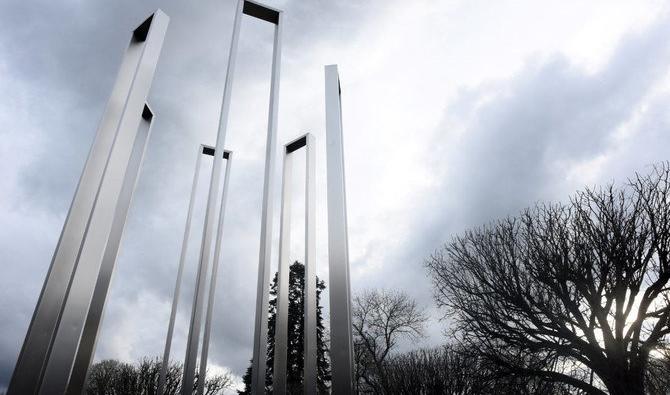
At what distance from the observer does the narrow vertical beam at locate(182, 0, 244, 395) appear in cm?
257

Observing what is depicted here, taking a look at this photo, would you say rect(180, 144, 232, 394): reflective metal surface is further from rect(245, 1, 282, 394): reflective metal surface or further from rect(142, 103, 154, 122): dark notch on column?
rect(245, 1, 282, 394): reflective metal surface

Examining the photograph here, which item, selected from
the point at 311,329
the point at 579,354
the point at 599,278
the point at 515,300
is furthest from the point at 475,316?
the point at 311,329

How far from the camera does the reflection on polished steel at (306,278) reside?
2.87 meters

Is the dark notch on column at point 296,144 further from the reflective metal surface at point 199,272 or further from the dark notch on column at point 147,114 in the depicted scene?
the dark notch on column at point 147,114

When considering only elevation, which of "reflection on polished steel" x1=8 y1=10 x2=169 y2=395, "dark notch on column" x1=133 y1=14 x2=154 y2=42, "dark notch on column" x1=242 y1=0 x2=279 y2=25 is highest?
"dark notch on column" x1=242 y1=0 x2=279 y2=25

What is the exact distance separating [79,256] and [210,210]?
1.70 m

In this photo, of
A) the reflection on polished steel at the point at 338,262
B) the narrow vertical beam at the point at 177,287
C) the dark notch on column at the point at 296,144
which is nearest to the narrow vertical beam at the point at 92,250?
the reflection on polished steel at the point at 338,262

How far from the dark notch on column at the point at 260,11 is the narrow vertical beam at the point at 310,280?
4.89 ft

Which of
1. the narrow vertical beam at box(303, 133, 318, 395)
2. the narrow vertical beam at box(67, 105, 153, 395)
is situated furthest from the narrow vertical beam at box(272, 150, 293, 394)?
the narrow vertical beam at box(67, 105, 153, 395)

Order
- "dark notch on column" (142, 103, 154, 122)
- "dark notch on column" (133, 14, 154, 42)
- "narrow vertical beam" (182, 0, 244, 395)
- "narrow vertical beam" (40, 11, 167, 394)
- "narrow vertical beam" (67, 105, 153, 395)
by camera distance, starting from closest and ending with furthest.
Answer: "narrow vertical beam" (40, 11, 167, 394)
"dark notch on column" (133, 14, 154, 42)
"narrow vertical beam" (182, 0, 244, 395)
"narrow vertical beam" (67, 105, 153, 395)
"dark notch on column" (142, 103, 154, 122)

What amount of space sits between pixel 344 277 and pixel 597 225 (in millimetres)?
12821

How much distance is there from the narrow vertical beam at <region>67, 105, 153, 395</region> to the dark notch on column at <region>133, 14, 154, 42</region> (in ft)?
3.55

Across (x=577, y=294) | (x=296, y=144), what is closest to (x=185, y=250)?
(x=296, y=144)

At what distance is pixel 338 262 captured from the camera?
175 cm
